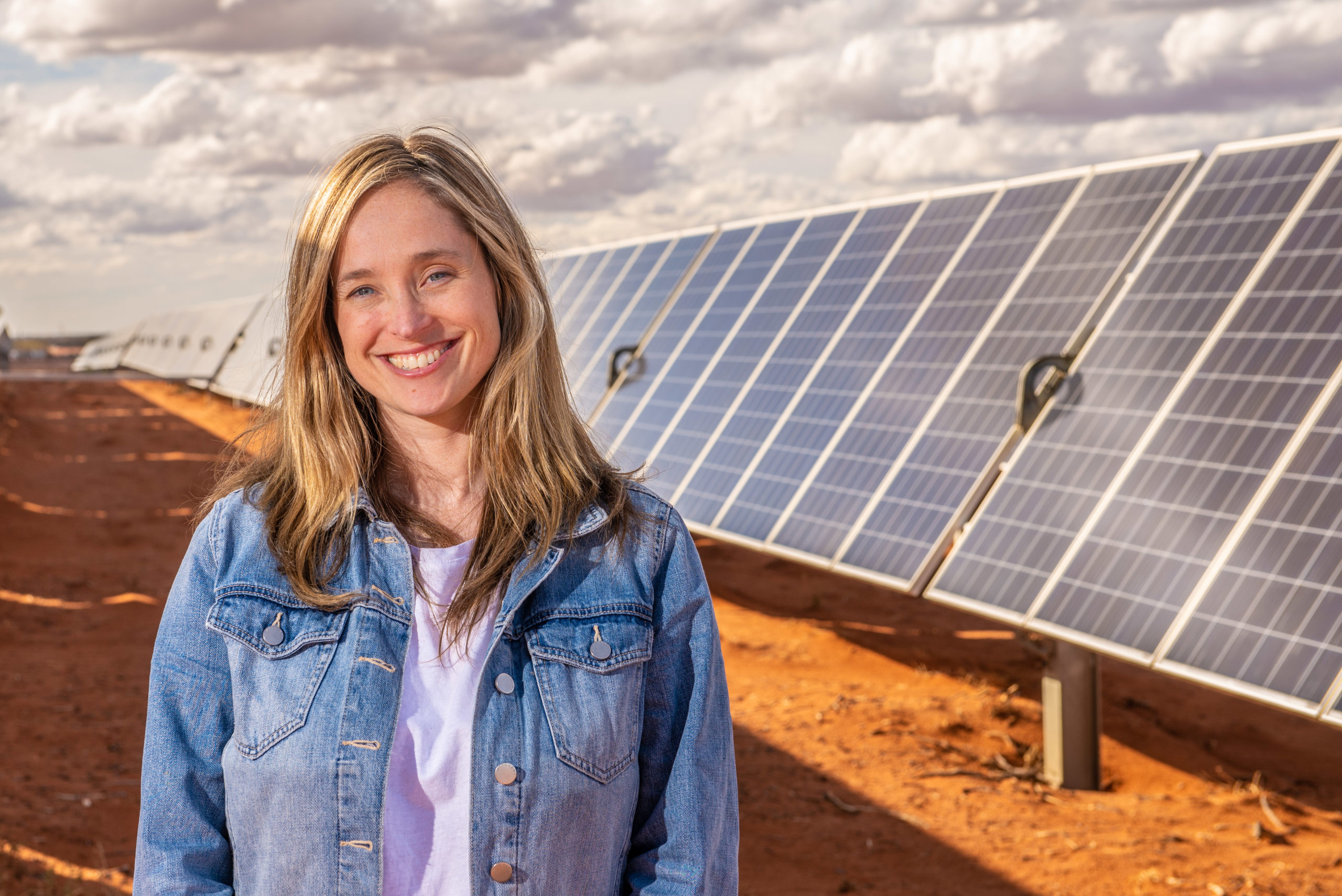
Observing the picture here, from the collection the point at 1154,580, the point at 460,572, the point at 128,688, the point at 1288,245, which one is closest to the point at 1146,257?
the point at 1288,245

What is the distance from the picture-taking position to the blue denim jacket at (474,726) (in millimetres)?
2027

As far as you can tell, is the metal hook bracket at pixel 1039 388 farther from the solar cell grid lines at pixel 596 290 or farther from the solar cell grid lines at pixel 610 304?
the solar cell grid lines at pixel 596 290

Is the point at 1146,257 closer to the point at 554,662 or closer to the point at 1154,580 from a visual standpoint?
the point at 1154,580

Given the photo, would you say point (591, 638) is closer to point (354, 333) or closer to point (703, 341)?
point (354, 333)

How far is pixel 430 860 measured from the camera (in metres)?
2.06

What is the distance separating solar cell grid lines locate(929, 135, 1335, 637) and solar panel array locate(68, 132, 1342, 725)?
0.06 ft

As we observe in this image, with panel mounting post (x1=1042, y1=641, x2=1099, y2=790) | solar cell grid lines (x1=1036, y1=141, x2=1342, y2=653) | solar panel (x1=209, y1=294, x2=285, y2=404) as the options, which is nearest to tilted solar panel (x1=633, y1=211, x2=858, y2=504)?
panel mounting post (x1=1042, y1=641, x2=1099, y2=790)

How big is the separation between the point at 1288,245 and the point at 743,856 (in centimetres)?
494

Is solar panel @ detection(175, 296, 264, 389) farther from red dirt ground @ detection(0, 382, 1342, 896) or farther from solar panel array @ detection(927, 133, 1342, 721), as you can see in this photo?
solar panel array @ detection(927, 133, 1342, 721)

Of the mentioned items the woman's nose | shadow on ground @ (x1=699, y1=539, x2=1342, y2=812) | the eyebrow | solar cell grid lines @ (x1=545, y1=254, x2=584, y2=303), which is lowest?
the woman's nose

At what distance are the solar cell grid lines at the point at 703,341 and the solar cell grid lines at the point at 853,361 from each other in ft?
5.50

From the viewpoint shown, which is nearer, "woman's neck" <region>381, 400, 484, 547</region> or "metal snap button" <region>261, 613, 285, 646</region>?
"metal snap button" <region>261, 613, 285, 646</region>

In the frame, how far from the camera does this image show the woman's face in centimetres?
216

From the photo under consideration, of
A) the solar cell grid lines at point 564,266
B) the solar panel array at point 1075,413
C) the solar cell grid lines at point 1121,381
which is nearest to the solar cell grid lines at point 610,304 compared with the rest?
the solar cell grid lines at point 564,266
